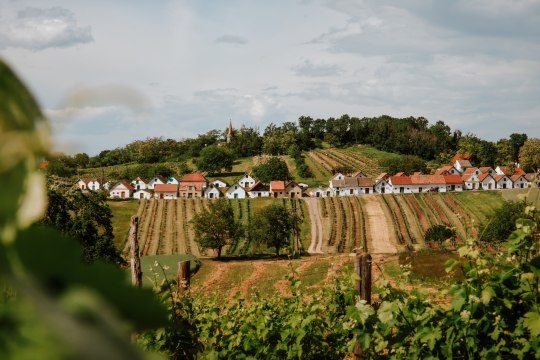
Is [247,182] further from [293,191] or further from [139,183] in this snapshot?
[139,183]

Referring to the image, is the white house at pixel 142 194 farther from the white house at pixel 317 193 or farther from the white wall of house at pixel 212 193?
the white house at pixel 317 193

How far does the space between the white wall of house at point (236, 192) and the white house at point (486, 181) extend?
127 feet

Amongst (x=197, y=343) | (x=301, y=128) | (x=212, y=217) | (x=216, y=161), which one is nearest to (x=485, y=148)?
(x=301, y=128)

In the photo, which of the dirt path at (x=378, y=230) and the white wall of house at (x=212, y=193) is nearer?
the dirt path at (x=378, y=230)

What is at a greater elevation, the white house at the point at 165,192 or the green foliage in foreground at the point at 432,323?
the white house at the point at 165,192

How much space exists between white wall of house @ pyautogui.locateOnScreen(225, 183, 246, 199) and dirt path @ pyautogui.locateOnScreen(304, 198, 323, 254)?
36.7 ft

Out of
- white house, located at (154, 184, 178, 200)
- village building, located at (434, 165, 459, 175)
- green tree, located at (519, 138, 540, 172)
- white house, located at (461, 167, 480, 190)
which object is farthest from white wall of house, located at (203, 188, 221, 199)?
green tree, located at (519, 138, 540, 172)

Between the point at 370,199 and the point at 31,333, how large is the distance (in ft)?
241

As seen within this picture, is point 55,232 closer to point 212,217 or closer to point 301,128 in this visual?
point 212,217

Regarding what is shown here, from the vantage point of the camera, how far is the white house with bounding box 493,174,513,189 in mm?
81812

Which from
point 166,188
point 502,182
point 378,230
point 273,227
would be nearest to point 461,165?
point 502,182

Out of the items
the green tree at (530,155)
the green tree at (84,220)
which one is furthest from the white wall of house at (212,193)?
the green tree at (530,155)

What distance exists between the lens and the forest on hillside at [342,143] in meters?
110

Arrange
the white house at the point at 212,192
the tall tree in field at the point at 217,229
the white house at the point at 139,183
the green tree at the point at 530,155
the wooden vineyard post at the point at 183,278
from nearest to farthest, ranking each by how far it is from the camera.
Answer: the wooden vineyard post at the point at 183,278
the tall tree in field at the point at 217,229
the white house at the point at 212,192
the white house at the point at 139,183
the green tree at the point at 530,155
